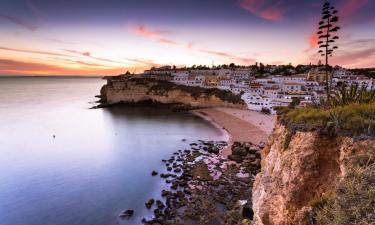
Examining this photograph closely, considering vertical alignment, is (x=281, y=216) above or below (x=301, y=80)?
below

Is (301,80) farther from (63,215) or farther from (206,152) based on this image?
(63,215)

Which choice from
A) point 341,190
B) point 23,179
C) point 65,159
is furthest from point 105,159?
point 341,190

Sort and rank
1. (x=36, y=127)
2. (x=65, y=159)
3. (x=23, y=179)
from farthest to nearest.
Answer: (x=36, y=127)
(x=65, y=159)
(x=23, y=179)

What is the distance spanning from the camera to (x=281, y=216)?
8.50 metres

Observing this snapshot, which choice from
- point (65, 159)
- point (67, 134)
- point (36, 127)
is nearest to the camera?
point (65, 159)

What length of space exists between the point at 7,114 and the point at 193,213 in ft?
Answer: 207

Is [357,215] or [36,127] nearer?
[357,215]

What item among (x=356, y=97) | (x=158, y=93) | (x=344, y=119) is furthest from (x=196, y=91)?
(x=344, y=119)

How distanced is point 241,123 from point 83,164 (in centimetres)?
2926

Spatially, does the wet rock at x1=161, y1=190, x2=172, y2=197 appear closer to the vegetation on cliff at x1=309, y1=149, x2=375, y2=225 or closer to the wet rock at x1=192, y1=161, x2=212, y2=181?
the wet rock at x1=192, y1=161, x2=212, y2=181

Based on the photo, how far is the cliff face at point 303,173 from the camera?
24.2ft

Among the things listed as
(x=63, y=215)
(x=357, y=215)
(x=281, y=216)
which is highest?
(x=357, y=215)

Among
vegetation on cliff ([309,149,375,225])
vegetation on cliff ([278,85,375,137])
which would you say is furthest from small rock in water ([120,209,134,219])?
vegetation on cliff ([309,149,375,225])

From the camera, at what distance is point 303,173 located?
834 centimetres
